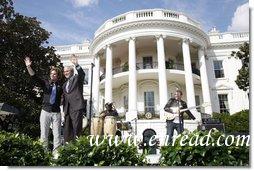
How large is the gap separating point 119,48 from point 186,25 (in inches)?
129

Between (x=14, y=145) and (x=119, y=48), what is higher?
(x=119, y=48)

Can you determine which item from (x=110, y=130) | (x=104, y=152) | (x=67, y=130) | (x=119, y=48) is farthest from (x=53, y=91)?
(x=119, y=48)

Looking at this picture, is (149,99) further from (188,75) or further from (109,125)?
(109,125)

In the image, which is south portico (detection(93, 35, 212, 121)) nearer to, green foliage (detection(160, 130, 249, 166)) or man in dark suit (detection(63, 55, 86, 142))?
man in dark suit (detection(63, 55, 86, 142))

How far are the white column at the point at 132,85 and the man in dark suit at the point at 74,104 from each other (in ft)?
Answer: 30.3

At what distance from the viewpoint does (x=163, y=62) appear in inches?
567

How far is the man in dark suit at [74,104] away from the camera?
4.14 metres

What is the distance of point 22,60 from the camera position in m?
7.95

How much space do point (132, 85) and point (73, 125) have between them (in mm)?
10085

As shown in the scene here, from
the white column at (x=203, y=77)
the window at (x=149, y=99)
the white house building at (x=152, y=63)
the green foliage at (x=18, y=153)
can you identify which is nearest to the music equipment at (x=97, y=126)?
the green foliage at (x=18, y=153)

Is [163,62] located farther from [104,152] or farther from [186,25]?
[104,152]

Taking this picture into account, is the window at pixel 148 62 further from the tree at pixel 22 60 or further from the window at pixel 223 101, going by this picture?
the tree at pixel 22 60

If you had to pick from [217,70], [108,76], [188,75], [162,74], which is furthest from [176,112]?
[108,76]

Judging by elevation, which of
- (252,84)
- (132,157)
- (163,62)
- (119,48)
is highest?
(119,48)
